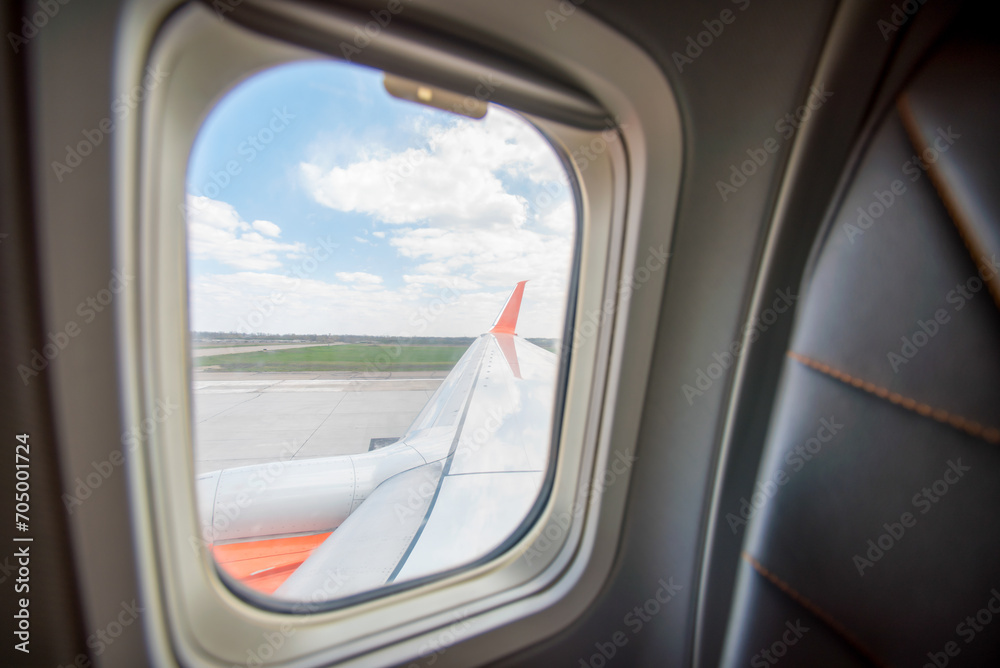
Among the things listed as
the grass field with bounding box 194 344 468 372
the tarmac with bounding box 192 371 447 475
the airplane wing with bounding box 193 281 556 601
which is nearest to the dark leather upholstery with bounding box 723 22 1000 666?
the airplane wing with bounding box 193 281 556 601

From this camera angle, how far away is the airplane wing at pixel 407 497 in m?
1.17

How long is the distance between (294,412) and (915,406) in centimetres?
164

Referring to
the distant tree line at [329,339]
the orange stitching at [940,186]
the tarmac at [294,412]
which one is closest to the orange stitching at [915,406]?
the orange stitching at [940,186]

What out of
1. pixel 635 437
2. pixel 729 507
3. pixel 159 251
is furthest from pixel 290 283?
pixel 729 507

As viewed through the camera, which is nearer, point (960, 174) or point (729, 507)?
point (960, 174)

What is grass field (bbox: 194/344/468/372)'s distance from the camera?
1004mm

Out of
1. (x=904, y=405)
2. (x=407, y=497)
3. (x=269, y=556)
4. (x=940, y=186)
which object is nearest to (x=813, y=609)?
(x=904, y=405)

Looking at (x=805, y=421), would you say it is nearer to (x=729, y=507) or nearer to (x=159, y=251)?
(x=729, y=507)

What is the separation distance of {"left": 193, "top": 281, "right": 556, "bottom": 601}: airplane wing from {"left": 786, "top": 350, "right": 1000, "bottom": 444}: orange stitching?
62 cm

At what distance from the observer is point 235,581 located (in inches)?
33.9

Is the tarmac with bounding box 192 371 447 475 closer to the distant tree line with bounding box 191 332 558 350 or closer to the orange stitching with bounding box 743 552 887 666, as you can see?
the distant tree line with bounding box 191 332 558 350

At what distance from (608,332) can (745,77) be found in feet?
1.94

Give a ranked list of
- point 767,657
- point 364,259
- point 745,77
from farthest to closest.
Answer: point 364,259
point 767,657
point 745,77

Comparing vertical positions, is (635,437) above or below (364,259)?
below
